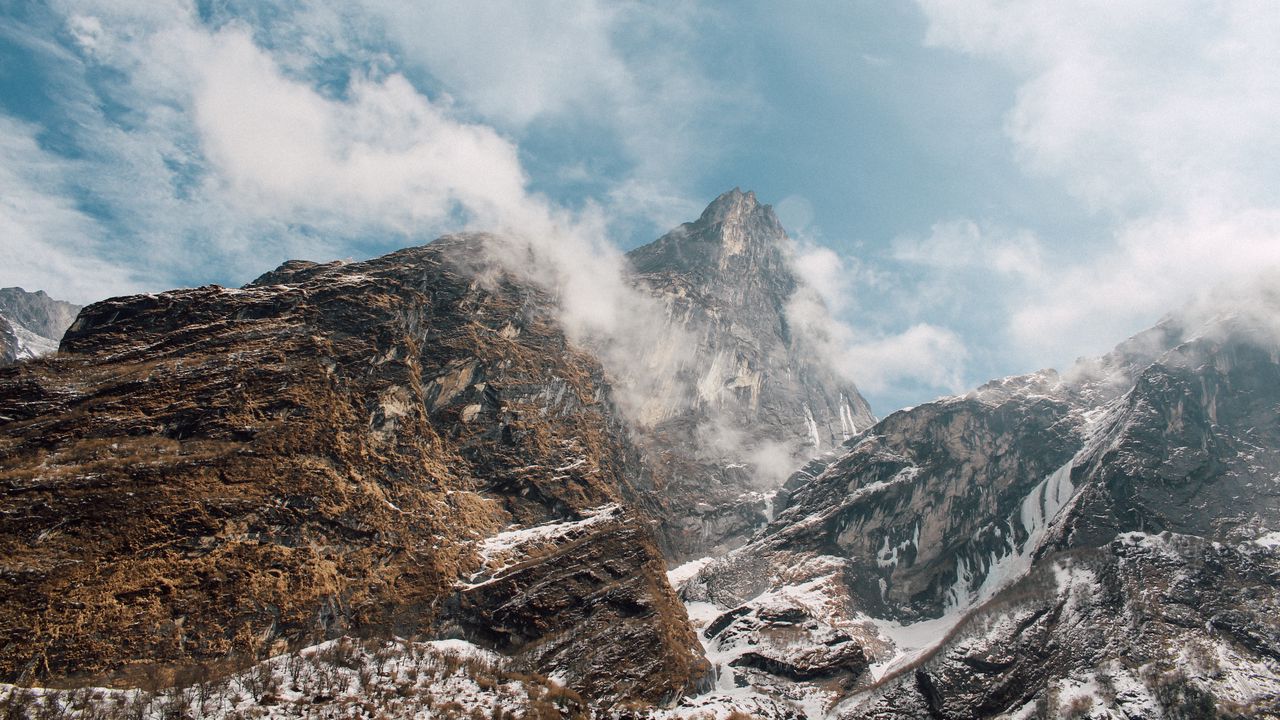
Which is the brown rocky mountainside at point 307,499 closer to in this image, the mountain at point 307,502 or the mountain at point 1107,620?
the mountain at point 307,502

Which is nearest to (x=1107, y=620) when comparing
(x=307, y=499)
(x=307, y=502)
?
(x=307, y=502)

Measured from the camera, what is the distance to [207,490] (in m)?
96.5

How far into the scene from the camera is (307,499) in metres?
105

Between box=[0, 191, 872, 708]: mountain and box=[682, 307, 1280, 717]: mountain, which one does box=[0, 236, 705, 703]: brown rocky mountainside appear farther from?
box=[682, 307, 1280, 717]: mountain

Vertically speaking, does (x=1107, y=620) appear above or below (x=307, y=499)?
below

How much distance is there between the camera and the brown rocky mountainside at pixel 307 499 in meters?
83.7

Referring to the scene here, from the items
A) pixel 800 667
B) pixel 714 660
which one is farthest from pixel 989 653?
pixel 714 660

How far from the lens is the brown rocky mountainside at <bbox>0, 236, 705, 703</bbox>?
275 feet

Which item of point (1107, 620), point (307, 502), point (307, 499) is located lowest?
point (1107, 620)

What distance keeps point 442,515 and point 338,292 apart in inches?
2069

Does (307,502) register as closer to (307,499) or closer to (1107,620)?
(307,499)

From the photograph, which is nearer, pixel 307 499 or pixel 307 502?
pixel 307 502

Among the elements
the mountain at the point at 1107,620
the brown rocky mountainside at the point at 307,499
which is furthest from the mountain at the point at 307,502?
the mountain at the point at 1107,620

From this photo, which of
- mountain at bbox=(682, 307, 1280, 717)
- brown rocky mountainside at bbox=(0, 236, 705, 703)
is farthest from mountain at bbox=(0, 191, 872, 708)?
mountain at bbox=(682, 307, 1280, 717)
